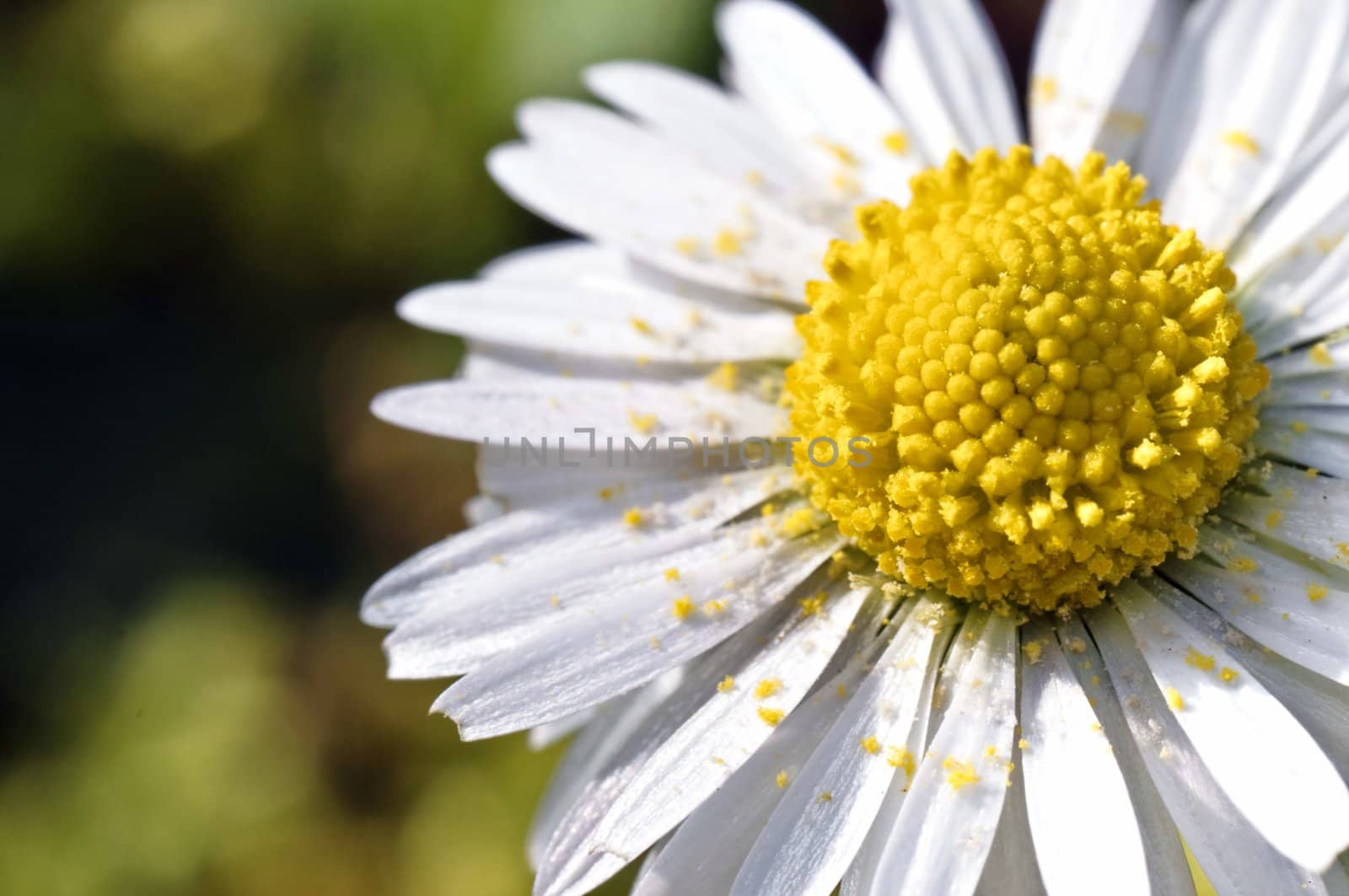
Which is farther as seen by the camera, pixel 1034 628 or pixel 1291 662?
pixel 1034 628

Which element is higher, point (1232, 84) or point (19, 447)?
point (19, 447)

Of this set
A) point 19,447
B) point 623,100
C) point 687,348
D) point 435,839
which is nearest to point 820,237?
point 687,348

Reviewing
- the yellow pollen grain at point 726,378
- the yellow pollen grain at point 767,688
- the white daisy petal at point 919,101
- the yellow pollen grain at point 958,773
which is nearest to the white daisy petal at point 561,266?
the yellow pollen grain at point 726,378

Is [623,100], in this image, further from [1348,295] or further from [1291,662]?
[1291,662]

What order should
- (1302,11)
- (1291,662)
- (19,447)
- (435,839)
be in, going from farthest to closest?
(19,447)
(435,839)
(1302,11)
(1291,662)

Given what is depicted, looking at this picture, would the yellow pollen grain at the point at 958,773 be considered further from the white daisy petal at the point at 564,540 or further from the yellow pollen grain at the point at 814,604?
the white daisy petal at the point at 564,540

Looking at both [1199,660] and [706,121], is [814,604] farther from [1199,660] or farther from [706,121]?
[706,121]

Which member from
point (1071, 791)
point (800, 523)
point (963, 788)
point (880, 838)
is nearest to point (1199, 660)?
point (1071, 791)
